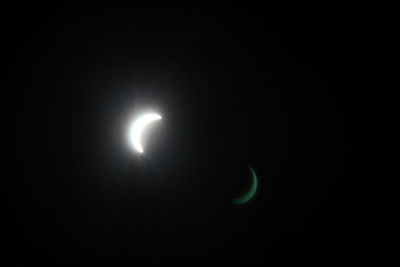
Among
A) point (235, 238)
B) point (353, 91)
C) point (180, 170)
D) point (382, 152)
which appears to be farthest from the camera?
point (235, 238)

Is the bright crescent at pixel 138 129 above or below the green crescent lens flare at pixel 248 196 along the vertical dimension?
above

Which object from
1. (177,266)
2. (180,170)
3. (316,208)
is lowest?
(177,266)

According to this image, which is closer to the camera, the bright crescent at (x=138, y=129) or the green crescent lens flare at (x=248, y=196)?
the bright crescent at (x=138, y=129)

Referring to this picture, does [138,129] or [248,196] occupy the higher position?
[138,129]

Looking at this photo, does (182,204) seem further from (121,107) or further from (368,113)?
(368,113)

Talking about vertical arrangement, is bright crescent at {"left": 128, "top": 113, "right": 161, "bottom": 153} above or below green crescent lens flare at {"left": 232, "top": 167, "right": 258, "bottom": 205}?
above

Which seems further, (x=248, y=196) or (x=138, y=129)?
(x=248, y=196)

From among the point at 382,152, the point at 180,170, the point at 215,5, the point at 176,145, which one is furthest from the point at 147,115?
the point at 382,152

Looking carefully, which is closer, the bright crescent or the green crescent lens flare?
the bright crescent

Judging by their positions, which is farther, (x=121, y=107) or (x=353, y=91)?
(x=121, y=107)

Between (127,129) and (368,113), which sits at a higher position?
(127,129)

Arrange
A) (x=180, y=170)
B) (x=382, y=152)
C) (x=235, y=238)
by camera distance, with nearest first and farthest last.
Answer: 1. (x=382, y=152)
2. (x=180, y=170)
3. (x=235, y=238)
